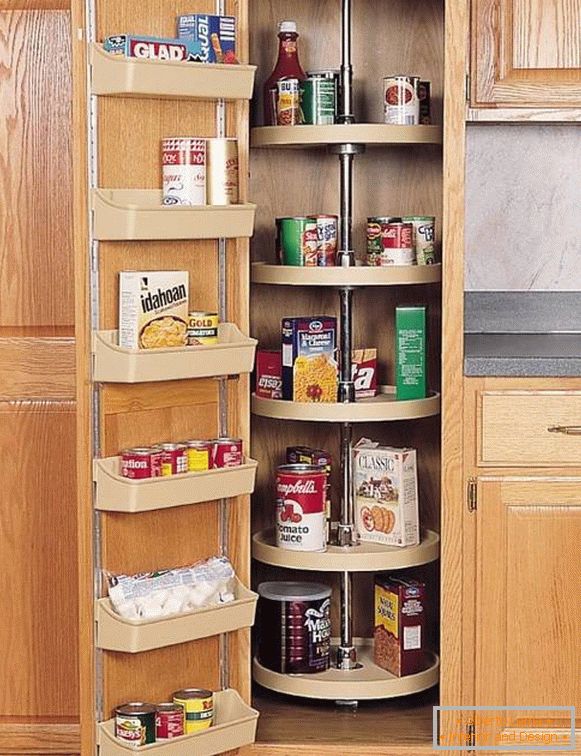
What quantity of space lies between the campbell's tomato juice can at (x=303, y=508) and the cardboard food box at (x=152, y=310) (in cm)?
50

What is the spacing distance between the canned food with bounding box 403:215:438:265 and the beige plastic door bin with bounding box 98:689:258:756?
1.02m

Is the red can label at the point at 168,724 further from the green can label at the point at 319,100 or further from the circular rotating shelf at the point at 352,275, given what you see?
the green can label at the point at 319,100

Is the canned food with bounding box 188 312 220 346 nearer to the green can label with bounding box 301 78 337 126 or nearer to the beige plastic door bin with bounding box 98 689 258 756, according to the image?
the green can label with bounding box 301 78 337 126

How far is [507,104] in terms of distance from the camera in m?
3.18

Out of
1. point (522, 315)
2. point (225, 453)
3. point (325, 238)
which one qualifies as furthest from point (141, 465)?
point (522, 315)

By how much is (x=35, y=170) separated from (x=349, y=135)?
26.6 inches

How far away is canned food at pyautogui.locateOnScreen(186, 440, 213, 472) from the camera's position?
2.76 m

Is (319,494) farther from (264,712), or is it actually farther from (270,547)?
(264,712)

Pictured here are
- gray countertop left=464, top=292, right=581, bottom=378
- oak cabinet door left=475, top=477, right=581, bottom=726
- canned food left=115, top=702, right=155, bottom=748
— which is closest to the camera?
canned food left=115, top=702, right=155, bottom=748

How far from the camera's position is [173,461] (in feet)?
8.94

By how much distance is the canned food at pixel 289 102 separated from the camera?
9.87 feet

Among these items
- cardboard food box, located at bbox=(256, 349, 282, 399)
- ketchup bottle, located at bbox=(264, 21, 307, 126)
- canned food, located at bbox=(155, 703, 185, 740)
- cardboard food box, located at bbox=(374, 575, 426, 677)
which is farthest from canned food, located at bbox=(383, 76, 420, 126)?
canned food, located at bbox=(155, 703, 185, 740)

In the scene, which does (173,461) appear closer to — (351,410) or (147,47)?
(351,410)

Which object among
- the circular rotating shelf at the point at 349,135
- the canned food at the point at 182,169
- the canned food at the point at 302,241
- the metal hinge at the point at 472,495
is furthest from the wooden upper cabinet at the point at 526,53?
the metal hinge at the point at 472,495
